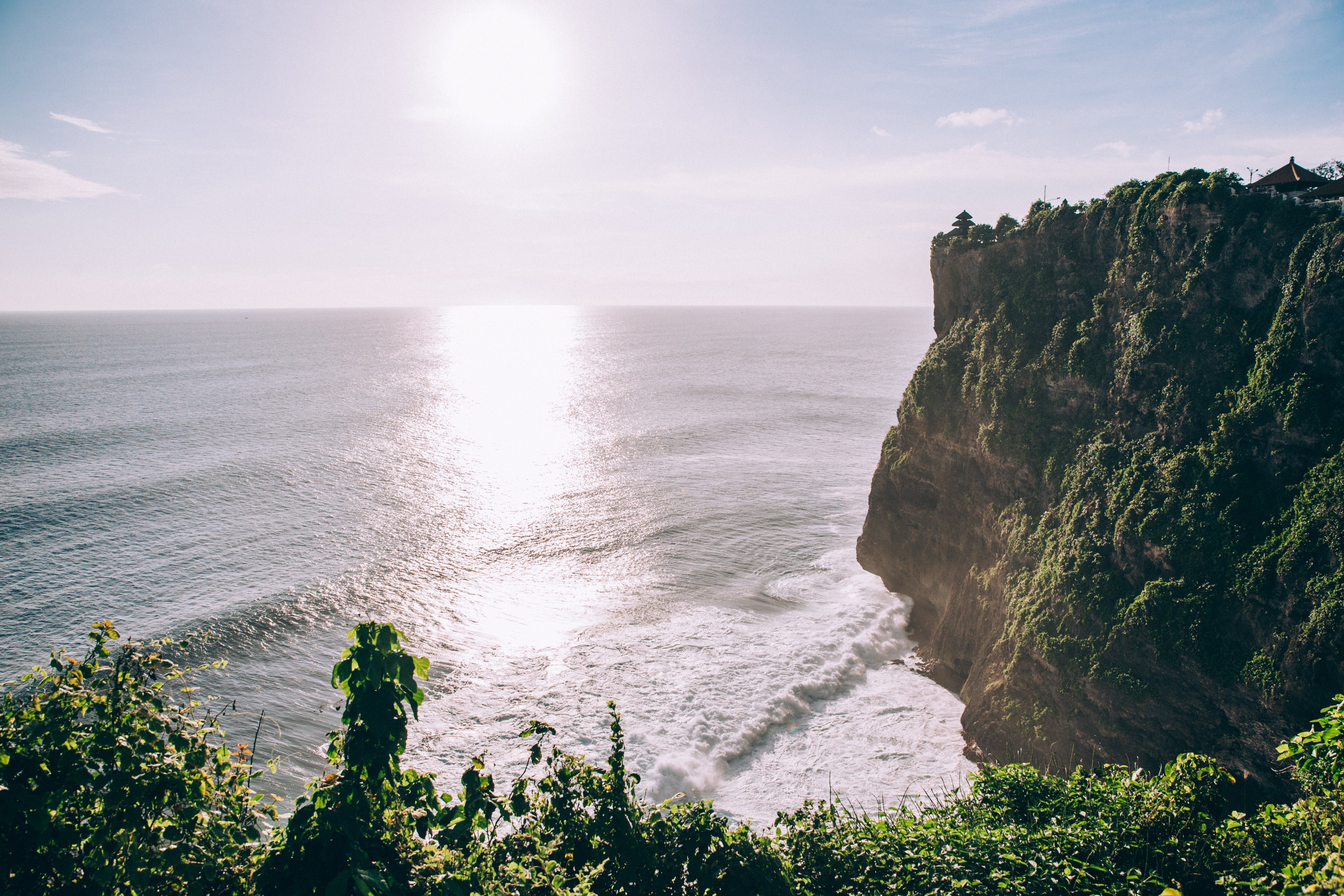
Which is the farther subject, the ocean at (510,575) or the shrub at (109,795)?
the ocean at (510,575)

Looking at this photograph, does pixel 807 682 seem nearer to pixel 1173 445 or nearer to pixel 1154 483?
pixel 1154 483

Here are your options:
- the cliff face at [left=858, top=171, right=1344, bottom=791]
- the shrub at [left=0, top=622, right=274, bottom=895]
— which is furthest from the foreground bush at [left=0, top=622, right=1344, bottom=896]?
the cliff face at [left=858, top=171, right=1344, bottom=791]

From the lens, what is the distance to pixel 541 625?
108 ft

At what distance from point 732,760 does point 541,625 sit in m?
12.9

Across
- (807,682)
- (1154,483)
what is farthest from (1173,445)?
(807,682)

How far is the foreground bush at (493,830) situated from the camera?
7.39m

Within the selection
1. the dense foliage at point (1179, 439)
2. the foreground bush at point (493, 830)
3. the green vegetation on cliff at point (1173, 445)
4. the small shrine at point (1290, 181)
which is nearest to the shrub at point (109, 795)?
the foreground bush at point (493, 830)

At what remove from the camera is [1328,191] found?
1927 cm

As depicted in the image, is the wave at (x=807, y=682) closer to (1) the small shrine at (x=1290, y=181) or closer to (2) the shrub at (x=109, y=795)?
(2) the shrub at (x=109, y=795)

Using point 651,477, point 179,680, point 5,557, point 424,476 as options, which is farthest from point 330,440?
point 179,680

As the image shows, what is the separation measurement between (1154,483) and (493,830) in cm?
2118

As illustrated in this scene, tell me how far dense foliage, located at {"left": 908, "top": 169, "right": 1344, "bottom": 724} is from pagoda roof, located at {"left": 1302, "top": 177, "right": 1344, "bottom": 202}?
1.72 meters

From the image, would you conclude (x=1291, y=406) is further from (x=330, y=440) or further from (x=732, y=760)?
(x=330, y=440)

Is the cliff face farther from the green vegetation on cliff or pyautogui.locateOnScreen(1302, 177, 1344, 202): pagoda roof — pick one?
pyautogui.locateOnScreen(1302, 177, 1344, 202): pagoda roof
